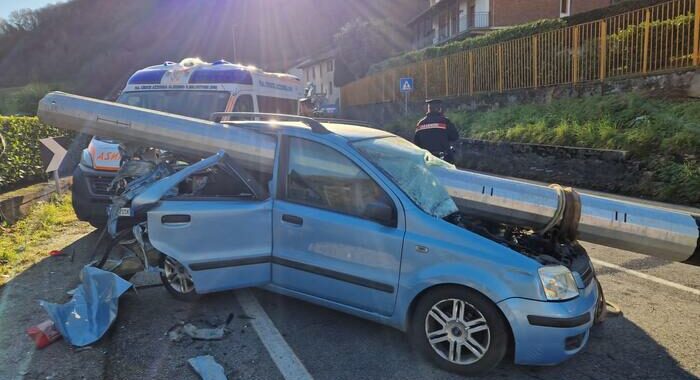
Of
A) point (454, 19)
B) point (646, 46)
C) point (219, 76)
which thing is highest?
point (454, 19)

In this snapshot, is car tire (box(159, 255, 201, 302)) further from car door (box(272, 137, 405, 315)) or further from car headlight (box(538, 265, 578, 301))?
car headlight (box(538, 265, 578, 301))

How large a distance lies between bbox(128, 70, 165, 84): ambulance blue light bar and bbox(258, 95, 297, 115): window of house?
5.25ft

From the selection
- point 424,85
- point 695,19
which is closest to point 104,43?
point 424,85

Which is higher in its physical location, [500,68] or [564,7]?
[564,7]

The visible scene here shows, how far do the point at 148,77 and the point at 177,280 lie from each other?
450 centimetres

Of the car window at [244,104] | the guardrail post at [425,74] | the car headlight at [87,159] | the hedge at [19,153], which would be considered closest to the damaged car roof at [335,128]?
the car headlight at [87,159]

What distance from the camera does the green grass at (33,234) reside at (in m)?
5.42

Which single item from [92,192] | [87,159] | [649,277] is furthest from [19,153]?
[649,277]

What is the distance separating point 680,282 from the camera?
474cm

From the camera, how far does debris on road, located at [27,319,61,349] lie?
11.3ft

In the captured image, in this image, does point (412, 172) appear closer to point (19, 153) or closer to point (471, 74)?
point (19, 153)

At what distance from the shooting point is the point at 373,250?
3.29m

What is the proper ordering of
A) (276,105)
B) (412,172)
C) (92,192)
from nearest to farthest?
(412,172)
(92,192)
(276,105)

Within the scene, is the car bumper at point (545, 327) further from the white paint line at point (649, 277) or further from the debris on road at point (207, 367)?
the white paint line at point (649, 277)
